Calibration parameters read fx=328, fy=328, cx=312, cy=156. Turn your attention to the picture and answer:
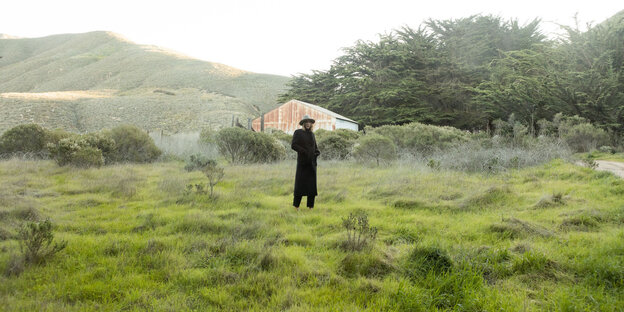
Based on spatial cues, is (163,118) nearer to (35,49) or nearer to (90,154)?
(90,154)

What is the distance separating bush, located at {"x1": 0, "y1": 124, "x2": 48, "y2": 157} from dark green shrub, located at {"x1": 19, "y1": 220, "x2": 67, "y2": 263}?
38.3 feet

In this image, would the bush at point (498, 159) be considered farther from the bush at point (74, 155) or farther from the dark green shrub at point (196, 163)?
the bush at point (74, 155)

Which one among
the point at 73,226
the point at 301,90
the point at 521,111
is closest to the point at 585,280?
the point at 73,226

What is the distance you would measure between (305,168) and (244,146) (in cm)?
761

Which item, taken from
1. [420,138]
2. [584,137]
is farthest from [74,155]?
[584,137]

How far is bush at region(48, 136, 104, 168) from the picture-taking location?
1086cm

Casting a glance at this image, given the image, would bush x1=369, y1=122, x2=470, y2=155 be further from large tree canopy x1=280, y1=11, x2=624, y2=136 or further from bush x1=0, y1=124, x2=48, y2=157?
bush x1=0, y1=124, x2=48, y2=157

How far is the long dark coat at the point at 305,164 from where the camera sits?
6.75 metres

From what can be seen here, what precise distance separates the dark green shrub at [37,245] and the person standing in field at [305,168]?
3.92m

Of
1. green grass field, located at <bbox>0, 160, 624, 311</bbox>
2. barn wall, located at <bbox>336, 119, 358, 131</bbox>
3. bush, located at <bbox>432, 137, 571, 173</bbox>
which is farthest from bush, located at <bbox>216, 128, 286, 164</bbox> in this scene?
barn wall, located at <bbox>336, 119, 358, 131</bbox>

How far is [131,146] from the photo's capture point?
14031mm

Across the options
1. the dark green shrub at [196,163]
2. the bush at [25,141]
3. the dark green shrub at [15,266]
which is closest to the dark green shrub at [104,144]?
the bush at [25,141]

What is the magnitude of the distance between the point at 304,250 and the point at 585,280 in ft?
10.3

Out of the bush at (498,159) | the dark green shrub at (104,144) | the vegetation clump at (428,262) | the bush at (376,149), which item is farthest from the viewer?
the bush at (376,149)
